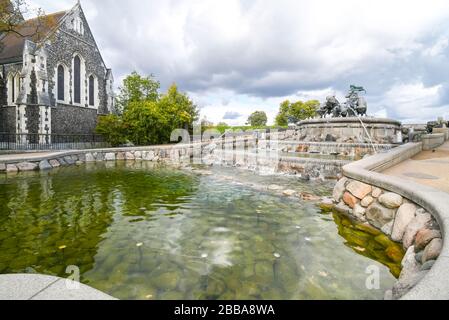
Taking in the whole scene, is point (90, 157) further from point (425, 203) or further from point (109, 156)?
point (425, 203)

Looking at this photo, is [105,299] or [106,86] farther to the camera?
[106,86]

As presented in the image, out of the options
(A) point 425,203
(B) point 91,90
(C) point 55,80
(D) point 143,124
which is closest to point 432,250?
(A) point 425,203

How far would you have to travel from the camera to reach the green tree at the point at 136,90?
108ft

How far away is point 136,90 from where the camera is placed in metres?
33.4

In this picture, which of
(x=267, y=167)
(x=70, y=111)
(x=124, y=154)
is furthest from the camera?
(x=70, y=111)

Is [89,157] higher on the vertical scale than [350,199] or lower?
higher

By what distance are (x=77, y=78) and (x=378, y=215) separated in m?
30.2
